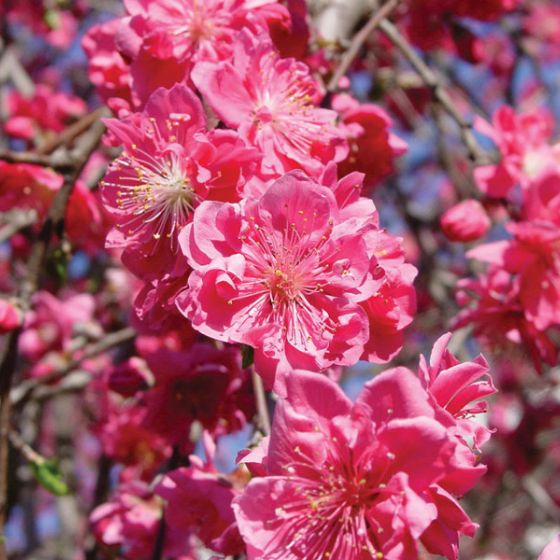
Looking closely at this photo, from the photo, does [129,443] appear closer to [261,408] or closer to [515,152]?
[261,408]

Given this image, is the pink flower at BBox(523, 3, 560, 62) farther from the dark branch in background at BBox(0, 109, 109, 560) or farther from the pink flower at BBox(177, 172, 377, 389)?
the pink flower at BBox(177, 172, 377, 389)

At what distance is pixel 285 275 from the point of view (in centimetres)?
122

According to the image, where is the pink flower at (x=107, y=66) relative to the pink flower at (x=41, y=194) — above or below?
above

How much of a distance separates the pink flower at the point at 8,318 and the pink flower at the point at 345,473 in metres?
0.82

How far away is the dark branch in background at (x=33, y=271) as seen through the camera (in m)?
1.54

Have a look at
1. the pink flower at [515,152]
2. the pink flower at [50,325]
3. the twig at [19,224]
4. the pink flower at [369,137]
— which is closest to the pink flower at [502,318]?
the pink flower at [515,152]

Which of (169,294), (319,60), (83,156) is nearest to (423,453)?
(169,294)

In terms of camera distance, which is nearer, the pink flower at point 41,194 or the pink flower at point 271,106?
the pink flower at point 271,106

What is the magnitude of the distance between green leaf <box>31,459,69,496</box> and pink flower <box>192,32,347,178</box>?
1021mm

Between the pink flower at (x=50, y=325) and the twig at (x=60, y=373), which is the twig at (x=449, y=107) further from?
the pink flower at (x=50, y=325)

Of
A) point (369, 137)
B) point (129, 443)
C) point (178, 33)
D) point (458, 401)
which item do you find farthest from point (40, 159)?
point (458, 401)

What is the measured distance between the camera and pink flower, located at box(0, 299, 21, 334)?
1617mm

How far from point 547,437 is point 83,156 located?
121 inches

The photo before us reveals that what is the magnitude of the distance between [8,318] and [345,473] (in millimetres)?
898
